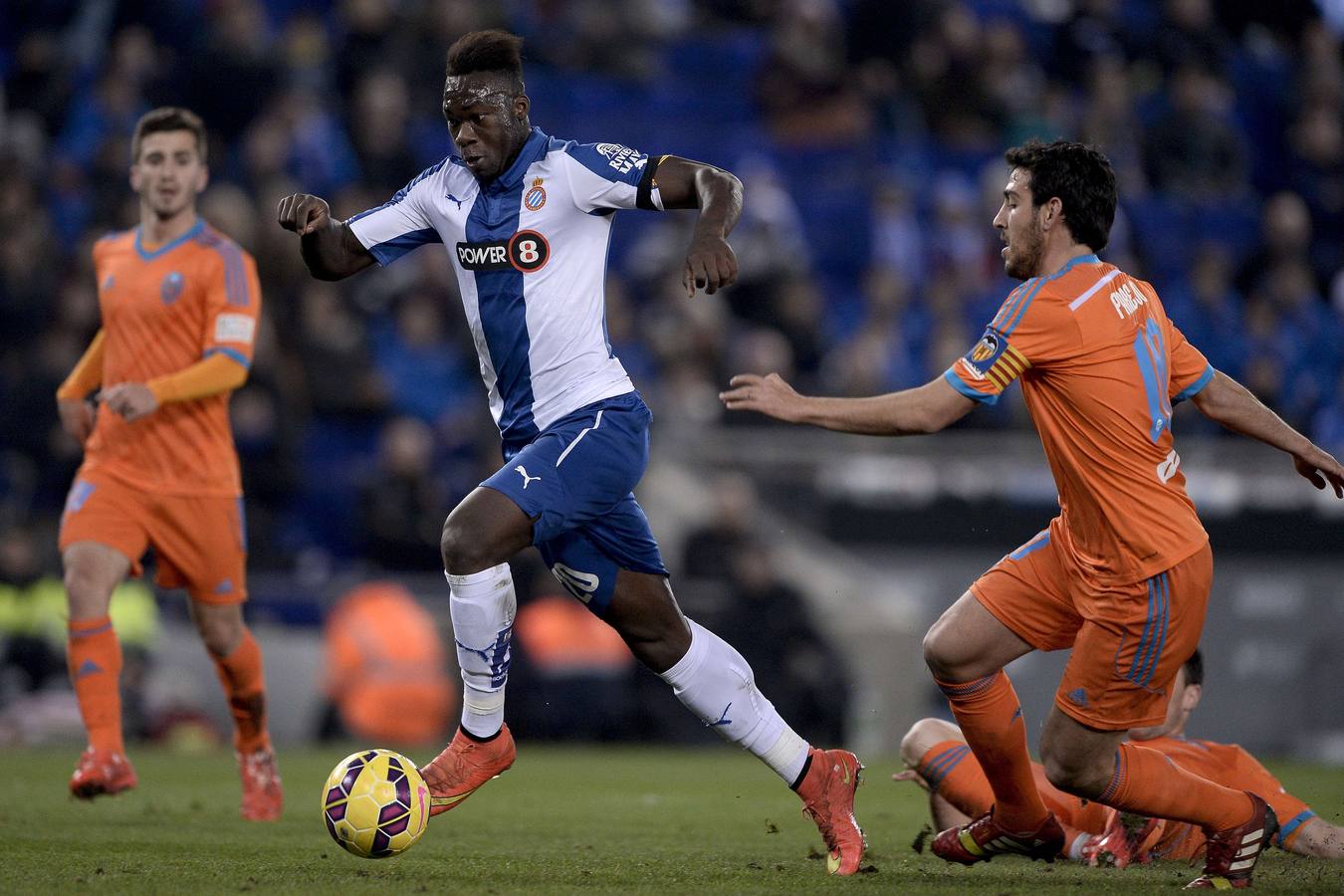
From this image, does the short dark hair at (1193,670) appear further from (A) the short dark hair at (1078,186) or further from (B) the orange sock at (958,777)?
(A) the short dark hair at (1078,186)

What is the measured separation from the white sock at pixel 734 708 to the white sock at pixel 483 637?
57 cm

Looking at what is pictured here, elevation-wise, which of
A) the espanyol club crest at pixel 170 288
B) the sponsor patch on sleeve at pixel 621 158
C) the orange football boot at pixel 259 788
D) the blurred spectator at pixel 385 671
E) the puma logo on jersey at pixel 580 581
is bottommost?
the blurred spectator at pixel 385 671

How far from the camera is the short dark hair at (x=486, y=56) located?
5.57 meters

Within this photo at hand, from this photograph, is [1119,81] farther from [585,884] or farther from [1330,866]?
[585,884]

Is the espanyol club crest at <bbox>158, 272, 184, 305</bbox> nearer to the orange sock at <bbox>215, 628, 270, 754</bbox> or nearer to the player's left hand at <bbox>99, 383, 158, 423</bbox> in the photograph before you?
the player's left hand at <bbox>99, 383, 158, 423</bbox>

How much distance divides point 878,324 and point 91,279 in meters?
6.53

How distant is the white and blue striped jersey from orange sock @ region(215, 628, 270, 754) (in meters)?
2.10

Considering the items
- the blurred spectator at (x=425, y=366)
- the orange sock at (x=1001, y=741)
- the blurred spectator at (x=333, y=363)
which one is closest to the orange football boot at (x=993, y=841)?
the orange sock at (x=1001, y=741)

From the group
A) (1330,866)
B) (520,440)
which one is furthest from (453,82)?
(1330,866)

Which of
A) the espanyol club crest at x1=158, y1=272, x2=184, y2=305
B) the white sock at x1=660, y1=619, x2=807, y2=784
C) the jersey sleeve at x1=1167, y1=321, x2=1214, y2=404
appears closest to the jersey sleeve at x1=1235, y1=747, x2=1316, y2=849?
the jersey sleeve at x1=1167, y1=321, x2=1214, y2=404

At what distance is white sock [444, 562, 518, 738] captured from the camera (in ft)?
17.2

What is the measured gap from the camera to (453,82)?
5.60m

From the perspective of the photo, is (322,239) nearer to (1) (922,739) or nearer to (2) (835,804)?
(2) (835,804)

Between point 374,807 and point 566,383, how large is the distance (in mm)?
1459
